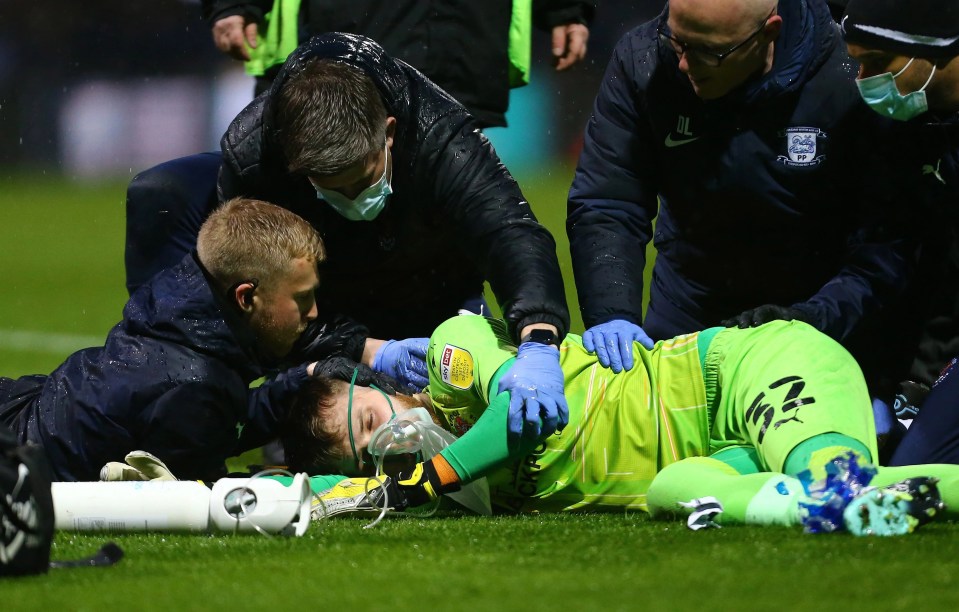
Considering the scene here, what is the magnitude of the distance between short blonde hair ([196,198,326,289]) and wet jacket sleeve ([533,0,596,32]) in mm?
1790

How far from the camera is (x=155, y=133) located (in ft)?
38.0

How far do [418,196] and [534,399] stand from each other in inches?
36.2

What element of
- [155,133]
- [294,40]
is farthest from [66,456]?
[155,133]

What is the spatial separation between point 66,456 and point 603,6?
7.02m

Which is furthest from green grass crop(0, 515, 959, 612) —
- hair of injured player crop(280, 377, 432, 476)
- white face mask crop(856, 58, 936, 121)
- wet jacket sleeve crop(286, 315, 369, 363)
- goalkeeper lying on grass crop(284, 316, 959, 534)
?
white face mask crop(856, 58, 936, 121)

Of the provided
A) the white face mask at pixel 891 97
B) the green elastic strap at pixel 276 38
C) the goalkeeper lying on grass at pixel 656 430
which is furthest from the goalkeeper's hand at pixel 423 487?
the green elastic strap at pixel 276 38

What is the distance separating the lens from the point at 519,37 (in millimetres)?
4797

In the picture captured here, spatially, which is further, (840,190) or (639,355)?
(840,190)

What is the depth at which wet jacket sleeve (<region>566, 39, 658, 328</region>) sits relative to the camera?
12.3ft

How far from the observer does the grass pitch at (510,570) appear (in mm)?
2125

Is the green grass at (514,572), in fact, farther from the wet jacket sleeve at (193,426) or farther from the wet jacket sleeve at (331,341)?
the wet jacket sleeve at (331,341)

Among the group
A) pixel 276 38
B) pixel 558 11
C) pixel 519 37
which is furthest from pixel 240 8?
pixel 558 11

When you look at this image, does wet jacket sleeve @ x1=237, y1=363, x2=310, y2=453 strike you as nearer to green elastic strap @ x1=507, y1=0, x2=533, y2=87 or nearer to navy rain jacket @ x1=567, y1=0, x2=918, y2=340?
navy rain jacket @ x1=567, y1=0, x2=918, y2=340

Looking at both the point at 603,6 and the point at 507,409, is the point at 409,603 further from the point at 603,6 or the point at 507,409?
the point at 603,6
